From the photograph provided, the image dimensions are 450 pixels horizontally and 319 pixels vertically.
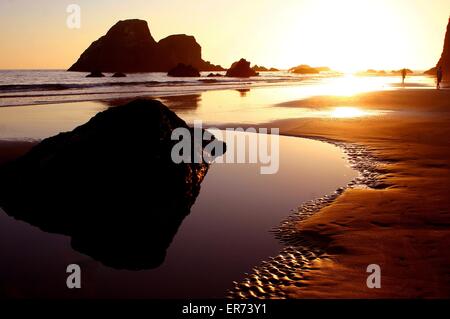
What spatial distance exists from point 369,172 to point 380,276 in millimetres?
5117

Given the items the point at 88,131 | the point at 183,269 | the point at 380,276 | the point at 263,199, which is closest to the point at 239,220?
the point at 263,199

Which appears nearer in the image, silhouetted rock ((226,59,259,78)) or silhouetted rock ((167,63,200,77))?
silhouetted rock ((167,63,200,77))

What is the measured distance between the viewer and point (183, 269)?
16.0 ft

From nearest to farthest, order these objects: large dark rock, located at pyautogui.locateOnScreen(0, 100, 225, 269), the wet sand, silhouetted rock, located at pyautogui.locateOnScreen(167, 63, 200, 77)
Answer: the wet sand < large dark rock, located at pyautogui.locateOnScreen(0, 100, 225, 269) < silhouetted rock, located at pyautogui.locateOnScreen(167, 63, 200, 77)

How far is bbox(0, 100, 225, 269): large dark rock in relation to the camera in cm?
613

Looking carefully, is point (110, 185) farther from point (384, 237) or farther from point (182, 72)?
point (182, 72)

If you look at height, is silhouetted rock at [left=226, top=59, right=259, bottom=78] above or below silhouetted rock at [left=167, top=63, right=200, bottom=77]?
above

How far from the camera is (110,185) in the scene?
740 centimetres

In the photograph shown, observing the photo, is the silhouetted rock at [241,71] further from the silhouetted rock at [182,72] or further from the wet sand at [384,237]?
the wet sand at [384,237]

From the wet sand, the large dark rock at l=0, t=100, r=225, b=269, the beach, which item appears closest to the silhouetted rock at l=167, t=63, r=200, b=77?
the beach

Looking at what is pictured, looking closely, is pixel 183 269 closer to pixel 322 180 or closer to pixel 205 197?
pixel 205 197

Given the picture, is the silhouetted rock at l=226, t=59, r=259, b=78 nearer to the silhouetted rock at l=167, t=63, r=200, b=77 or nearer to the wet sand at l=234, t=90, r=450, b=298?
the silhouetted rock at l=167, t=63, r=200, b=77

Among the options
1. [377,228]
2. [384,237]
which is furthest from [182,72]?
[384,237]

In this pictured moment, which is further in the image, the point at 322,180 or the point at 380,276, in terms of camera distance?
the point at 322,180
